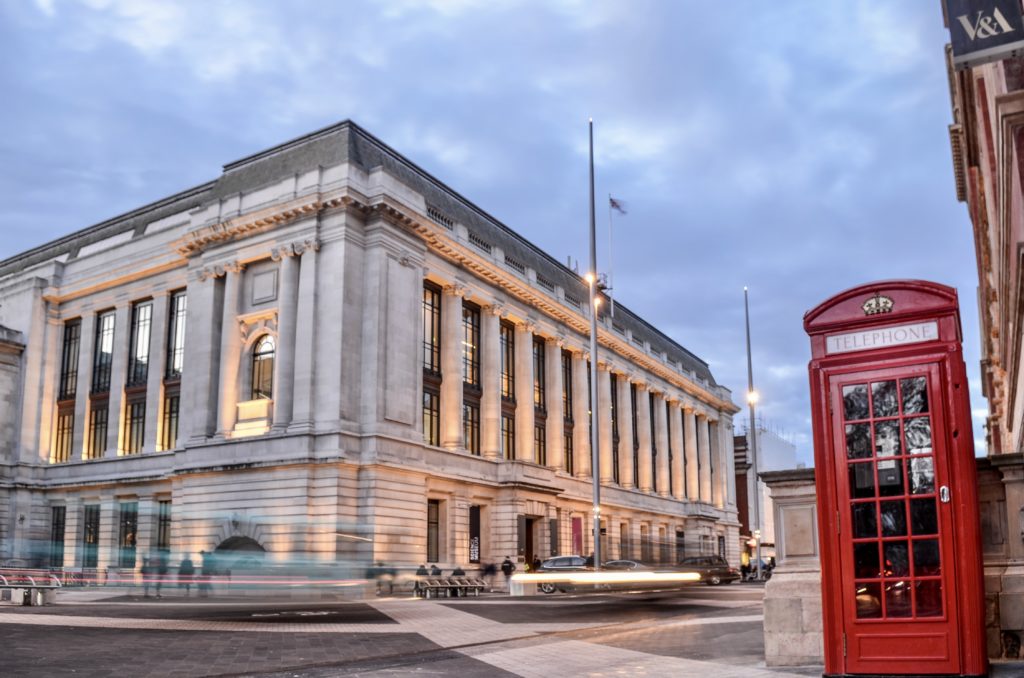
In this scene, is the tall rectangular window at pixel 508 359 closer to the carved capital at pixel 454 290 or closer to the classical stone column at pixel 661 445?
the carved capital at pixel 454 290

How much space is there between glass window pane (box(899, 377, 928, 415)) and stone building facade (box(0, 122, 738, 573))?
25798 mm

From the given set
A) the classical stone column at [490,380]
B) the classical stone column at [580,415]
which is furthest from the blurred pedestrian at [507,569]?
the classical stone column at [580,415]

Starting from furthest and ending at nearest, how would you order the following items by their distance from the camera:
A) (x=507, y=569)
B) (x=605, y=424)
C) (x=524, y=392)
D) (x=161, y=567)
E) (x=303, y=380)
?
(x=605, y=424), (x=524, y=392), (x=507, y=569), (x=161, y=567), (x=303, y=380)

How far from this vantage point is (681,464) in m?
81.6

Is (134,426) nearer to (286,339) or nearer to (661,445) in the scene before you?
(286,339)

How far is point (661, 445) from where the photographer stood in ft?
253

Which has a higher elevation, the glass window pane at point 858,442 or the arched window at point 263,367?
the arched window at point 263,367

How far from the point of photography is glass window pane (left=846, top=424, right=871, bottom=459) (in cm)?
938

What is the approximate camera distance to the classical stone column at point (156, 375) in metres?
50.4

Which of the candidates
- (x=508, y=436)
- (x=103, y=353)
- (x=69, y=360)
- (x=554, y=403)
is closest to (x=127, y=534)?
(x=103, y=353)

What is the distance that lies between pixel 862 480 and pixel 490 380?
4399 cm

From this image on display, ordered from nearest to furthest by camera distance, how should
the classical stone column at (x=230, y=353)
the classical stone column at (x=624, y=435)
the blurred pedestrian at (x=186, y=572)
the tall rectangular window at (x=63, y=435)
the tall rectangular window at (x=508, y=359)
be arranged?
1. the blurred pedestrian at (x=186, y=572)
2. the classical stone column at (x=230, y=353)
3. the tall rectangular window at (x=508, y=359)
4. the tall rectangular window at (x=63, y=435)
5. the classical stone column at (x=624, y=435)

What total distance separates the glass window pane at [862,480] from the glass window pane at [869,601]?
86 cm

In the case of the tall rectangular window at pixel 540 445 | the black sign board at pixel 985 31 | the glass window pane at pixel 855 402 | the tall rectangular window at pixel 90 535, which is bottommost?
the tall rectangular window at pixel 90 535
